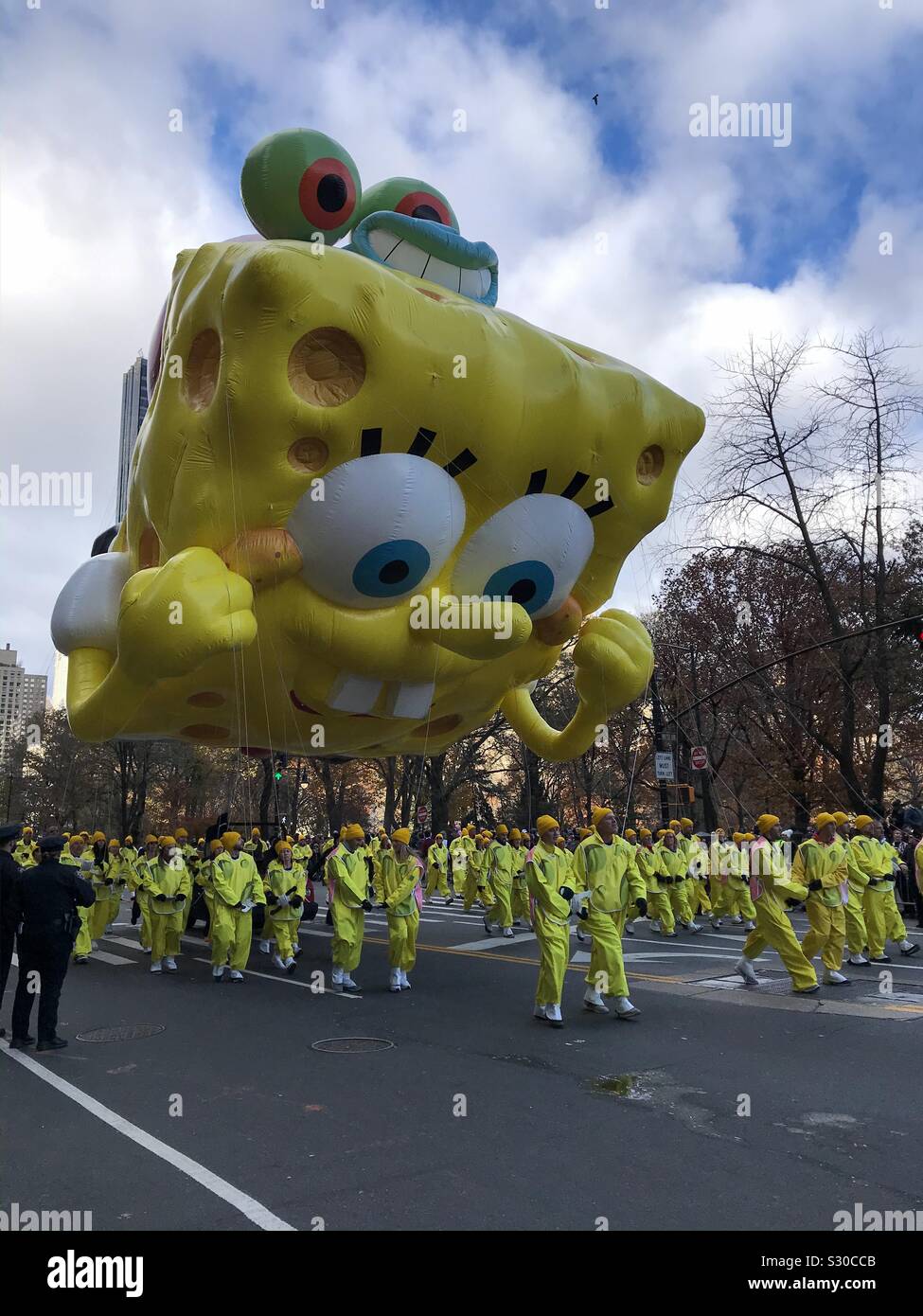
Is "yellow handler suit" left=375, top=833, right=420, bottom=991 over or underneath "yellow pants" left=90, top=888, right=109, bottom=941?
over

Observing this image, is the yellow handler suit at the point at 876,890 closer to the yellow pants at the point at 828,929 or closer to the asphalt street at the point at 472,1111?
the asphalt street at the point at 472,1111

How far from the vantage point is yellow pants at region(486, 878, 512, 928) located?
15.4 meters

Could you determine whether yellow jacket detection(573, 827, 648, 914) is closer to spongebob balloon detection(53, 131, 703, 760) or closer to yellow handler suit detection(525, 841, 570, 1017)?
yellow handler suit detection(525, 841, 570, 1017)

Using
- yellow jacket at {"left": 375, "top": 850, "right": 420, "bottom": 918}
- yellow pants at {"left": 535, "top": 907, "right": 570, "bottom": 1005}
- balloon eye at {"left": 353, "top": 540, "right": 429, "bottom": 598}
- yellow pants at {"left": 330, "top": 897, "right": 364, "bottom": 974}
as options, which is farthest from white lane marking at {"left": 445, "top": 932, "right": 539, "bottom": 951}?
balloon eye at {"left": 353, "top": 540, "right": 429, "bottom": 598}

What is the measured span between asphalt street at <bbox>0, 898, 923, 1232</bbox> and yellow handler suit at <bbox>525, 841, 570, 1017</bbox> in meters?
0.35

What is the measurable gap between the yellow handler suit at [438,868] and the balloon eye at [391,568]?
53.8ft

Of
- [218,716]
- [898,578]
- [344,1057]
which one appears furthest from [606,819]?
[898,578]

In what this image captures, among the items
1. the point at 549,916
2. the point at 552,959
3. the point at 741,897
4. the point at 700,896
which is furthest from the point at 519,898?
the point at 552,959

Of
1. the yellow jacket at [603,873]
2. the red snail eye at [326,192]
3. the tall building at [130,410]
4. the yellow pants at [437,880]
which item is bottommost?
the yellow pants at [437,880]

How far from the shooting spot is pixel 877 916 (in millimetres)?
11359

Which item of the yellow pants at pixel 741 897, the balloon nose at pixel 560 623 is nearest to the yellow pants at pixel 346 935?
the balloon nose at pixel 560 623

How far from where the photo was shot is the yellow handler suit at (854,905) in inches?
420

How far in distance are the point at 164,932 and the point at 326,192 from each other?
894 centimetres

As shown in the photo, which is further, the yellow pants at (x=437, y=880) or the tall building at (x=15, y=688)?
the tall building at (x=15, y=688)
